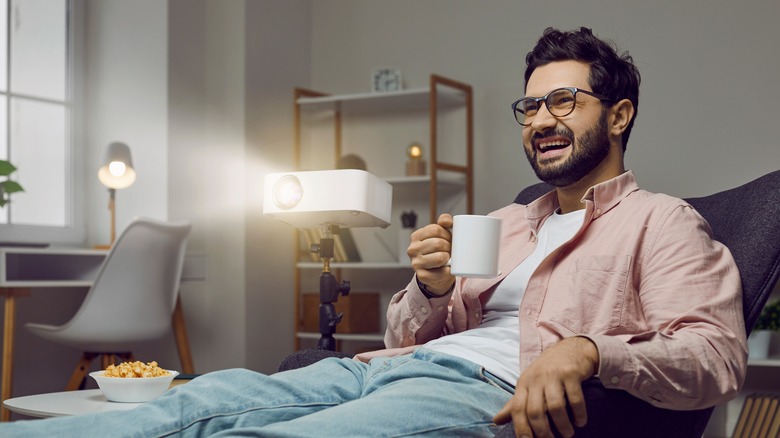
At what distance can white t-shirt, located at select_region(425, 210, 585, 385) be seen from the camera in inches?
59.6

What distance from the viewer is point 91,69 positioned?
4.28 m

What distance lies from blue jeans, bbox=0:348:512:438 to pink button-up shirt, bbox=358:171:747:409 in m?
0.14

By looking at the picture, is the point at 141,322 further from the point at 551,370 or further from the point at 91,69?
the point at 551,370

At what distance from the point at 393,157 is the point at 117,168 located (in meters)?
1.40

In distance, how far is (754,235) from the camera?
155 cm

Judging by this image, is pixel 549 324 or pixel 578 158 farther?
pixel 578 158

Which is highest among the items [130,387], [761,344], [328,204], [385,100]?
[385,100]

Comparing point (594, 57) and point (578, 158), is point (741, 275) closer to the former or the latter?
point (578, 158)

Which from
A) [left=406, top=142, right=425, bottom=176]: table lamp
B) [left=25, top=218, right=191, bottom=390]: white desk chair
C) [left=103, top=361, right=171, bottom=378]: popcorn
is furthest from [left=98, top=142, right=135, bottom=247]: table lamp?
[left=103, top=361, right=171, bottom=378]: popcorn

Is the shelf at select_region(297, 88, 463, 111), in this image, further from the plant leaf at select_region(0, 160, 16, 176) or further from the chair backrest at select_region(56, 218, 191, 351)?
the plant leaf at select_region(0, 160, 16, 176)

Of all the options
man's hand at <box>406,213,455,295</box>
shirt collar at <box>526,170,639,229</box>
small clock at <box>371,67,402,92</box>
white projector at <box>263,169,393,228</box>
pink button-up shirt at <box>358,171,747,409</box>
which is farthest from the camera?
small clock at <box>371,67,402,92</box>

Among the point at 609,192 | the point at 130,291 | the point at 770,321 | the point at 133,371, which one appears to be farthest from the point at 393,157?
the point at 609,192

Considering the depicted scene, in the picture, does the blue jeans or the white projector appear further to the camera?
the white projector

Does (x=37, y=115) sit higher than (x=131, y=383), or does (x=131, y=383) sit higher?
(x=37, y=115)
